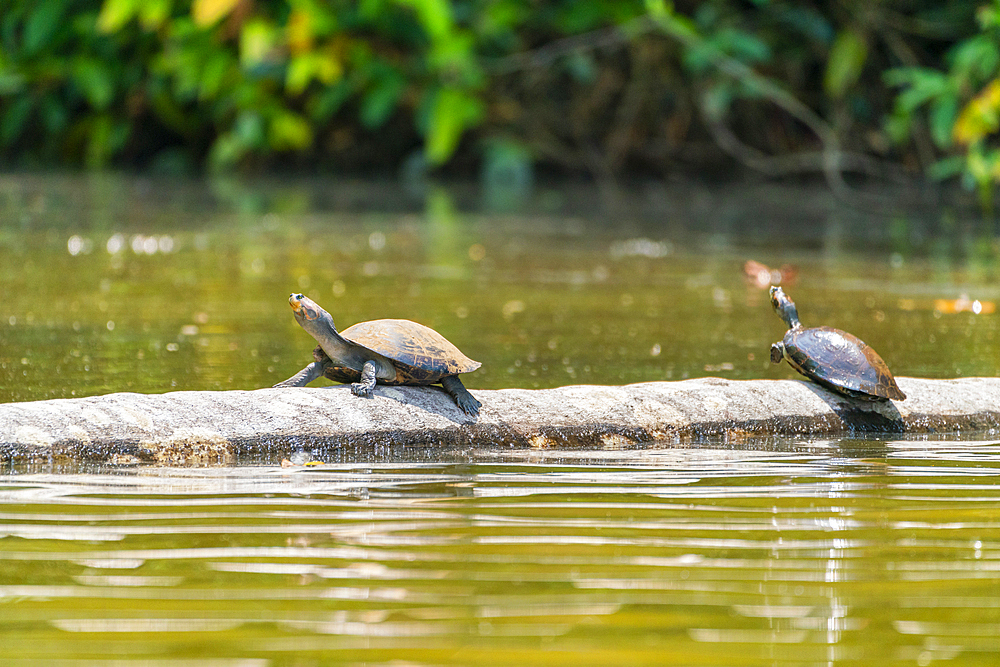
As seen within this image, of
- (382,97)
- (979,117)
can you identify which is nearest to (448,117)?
(382,97)

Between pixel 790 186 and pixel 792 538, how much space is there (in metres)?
14.9

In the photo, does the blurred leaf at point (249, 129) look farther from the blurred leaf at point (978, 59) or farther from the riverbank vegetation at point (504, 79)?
the blurred leaf at point (978, 59)

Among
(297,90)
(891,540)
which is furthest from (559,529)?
(297,90)

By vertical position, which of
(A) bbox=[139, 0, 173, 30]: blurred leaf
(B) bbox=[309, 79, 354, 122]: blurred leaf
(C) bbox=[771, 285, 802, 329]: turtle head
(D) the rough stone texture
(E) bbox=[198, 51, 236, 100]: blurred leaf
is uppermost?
(A) bbox=[139, 0, 173, 30]: blurred leaf

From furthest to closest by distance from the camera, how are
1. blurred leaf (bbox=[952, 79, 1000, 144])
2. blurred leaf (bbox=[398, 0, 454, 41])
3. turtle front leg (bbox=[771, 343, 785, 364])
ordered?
blurred leaf (bbox=[398, 0, 454, 41]) < blurred leaf (bbox=[952, 79, 1000, 144]) < turtle front leg (bbox=[771, 343, 785, 364])

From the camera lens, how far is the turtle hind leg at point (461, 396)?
369 centimetres

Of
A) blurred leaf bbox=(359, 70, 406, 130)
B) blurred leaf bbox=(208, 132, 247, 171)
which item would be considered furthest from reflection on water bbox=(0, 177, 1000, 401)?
blurred leaf bbox=(208, 132, 247, 171)

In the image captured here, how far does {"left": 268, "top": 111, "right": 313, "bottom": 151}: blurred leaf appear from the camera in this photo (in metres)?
18.5

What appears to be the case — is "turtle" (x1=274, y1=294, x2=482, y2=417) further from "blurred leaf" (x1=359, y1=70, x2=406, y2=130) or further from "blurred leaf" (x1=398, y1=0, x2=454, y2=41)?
"blurred leaf" (x1=359, y1=70, x2=406, y2=130)

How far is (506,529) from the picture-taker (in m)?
2.78

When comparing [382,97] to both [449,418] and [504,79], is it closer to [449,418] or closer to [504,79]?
[504,79]

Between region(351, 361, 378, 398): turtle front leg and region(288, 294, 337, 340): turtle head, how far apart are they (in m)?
0.15

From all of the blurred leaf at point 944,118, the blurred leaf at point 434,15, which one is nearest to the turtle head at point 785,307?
the blurred leaf at point 944,118

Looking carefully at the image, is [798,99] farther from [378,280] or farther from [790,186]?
[378,280]
